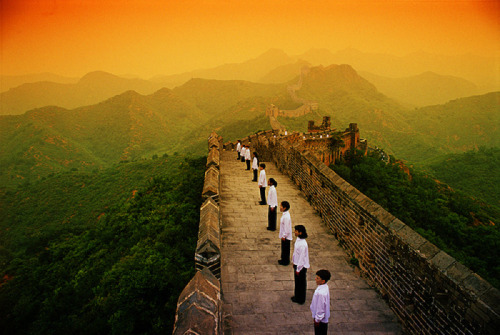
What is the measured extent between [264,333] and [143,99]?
287ft

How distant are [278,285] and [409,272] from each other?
2.34 m

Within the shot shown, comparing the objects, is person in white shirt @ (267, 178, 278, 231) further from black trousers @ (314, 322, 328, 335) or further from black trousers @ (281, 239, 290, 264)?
black trousers @ (314, 322, 328, 335)

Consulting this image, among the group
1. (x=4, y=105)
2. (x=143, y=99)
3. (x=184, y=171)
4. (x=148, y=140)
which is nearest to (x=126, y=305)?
(x=184, y=171)

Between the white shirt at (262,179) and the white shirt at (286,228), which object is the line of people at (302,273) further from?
the white shirt at (262,179)

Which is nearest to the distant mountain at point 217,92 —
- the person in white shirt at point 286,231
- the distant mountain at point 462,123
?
the distant mountain at point 462,123

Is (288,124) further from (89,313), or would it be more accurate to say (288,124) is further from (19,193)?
(89,313)

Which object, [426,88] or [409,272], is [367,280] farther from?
[426,88]

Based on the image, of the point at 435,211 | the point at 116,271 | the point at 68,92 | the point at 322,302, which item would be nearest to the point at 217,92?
the point at 68,92

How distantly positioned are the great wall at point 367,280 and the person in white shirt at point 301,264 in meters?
0.27

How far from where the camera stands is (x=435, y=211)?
67.5 feet

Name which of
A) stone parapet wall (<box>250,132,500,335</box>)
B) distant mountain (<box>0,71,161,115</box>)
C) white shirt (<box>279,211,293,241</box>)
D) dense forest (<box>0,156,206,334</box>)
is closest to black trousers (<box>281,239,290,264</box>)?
white shirt (<box>279,211,293,241</box>)

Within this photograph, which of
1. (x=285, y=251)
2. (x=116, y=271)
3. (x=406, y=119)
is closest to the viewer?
(x=285, y=251)

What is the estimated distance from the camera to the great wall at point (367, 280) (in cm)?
352

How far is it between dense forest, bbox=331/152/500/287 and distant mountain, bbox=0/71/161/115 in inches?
3959
